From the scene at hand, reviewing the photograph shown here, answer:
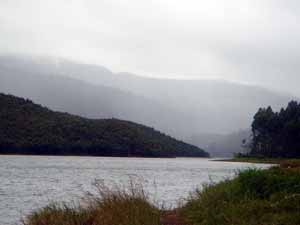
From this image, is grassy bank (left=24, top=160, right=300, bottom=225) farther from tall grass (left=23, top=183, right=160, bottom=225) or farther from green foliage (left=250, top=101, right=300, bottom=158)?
green foliage (left=250, top=101, right=300, bottom=158)

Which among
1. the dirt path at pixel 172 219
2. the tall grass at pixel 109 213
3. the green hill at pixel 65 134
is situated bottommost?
the dirt path at pixel 172 219

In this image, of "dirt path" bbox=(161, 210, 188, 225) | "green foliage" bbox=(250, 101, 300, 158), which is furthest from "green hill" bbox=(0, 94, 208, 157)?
"dirt path" bbox=(161, 210, 188, 225)

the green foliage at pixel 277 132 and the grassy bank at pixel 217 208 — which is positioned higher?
the green foliage at pixel 277 132

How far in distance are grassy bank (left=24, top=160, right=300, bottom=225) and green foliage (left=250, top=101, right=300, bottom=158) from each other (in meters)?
102

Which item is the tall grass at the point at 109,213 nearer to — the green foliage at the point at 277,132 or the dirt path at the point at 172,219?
the dirt path at the point at 172,219

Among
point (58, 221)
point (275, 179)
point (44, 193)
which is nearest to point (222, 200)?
point (275, 179)

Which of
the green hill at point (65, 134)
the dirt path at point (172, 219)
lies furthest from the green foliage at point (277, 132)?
the dirt path at point (172, 219)

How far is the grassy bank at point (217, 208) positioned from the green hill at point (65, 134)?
115502 millimetres

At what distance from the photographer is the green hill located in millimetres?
134500

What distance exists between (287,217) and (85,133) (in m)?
133

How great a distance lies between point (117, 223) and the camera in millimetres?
15008

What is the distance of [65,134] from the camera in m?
142

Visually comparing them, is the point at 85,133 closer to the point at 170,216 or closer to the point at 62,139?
the point at 62,139

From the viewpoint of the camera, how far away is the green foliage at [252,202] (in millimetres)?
14531
